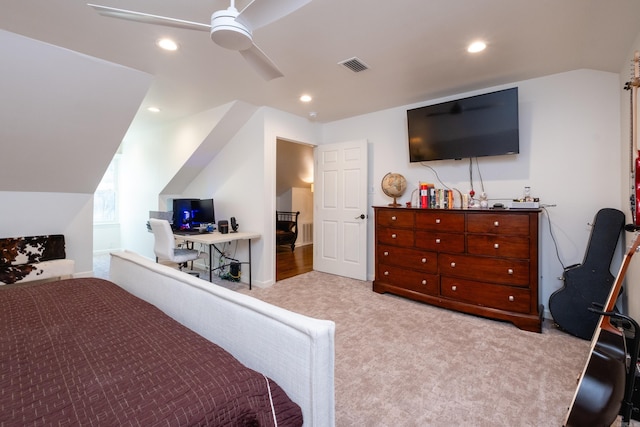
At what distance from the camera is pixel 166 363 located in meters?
0.96

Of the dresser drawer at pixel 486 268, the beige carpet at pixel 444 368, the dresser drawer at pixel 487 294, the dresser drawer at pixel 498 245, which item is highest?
the dresser drawer at pixel 498 245

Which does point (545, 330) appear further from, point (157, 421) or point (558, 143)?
point (157, 421)

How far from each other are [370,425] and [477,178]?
2807 millimetres

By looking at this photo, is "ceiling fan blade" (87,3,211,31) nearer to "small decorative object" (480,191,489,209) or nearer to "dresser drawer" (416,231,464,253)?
"dresser drawer" (416,231,464,253)

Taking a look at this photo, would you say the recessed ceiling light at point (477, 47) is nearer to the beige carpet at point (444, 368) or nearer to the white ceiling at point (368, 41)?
the white ceiling at point (368, 41)

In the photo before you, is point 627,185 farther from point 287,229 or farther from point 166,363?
point 287,229

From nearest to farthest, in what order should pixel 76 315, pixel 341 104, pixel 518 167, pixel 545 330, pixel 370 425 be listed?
pixel 76 315 < pixel 370 425 < pixel 545 330 < pixel 518 167 < pixel 341 104

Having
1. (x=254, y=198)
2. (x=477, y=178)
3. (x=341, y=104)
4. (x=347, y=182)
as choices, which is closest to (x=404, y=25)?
(x=341, y=104)

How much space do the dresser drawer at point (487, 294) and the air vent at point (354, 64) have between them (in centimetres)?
229

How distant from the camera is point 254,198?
13.1 feet

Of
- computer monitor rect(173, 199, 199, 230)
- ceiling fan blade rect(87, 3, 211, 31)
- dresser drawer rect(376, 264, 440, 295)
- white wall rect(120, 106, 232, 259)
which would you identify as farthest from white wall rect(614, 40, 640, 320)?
computer monitor rect(173, 199, 199, 230)

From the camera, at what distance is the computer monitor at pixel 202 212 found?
4391 millimetres

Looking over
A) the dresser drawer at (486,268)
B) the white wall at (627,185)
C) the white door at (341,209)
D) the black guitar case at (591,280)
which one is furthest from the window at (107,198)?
the white wall at (627,185)

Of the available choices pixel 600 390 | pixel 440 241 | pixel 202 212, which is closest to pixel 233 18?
pixel 600 390
